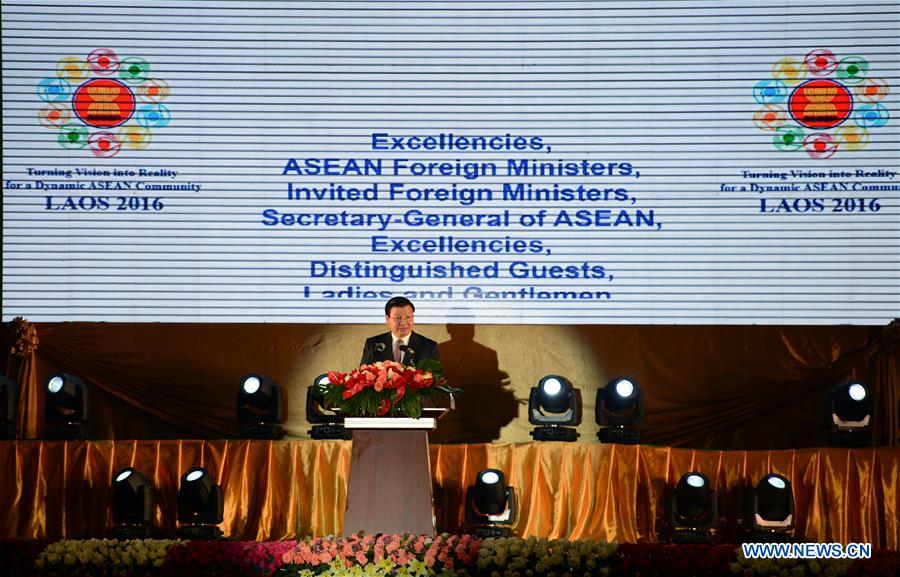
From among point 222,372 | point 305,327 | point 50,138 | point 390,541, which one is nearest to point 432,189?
point 305,327

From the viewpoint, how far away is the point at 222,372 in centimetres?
907

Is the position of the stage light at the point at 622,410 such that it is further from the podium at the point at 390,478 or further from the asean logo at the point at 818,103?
the asean logo at the point at 818,103

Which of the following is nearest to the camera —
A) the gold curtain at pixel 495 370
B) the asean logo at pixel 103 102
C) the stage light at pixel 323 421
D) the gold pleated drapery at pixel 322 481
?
the gold pleated drapery at pixel 322 481

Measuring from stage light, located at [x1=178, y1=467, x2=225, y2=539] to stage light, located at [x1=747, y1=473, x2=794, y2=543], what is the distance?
120 inches

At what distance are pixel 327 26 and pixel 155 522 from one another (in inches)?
143

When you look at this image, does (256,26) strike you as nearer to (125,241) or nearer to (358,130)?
(358,130)

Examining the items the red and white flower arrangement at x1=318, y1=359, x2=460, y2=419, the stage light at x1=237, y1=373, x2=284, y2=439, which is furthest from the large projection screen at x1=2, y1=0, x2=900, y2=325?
the red and white flower arrangement at x1=318, y1=359, x2=460, y2=419

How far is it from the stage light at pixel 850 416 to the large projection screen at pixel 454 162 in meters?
1.25

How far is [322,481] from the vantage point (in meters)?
7.80

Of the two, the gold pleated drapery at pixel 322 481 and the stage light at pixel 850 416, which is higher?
the stage light at pixel 850 416

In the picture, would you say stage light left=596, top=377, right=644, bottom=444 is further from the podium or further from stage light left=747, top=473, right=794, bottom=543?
the podium

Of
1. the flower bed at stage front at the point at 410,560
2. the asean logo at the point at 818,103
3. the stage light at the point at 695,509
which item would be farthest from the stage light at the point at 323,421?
the asean logo at the point at 818,103

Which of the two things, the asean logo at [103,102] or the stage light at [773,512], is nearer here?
the stage light at [773,512]

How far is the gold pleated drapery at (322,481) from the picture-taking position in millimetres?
7664
